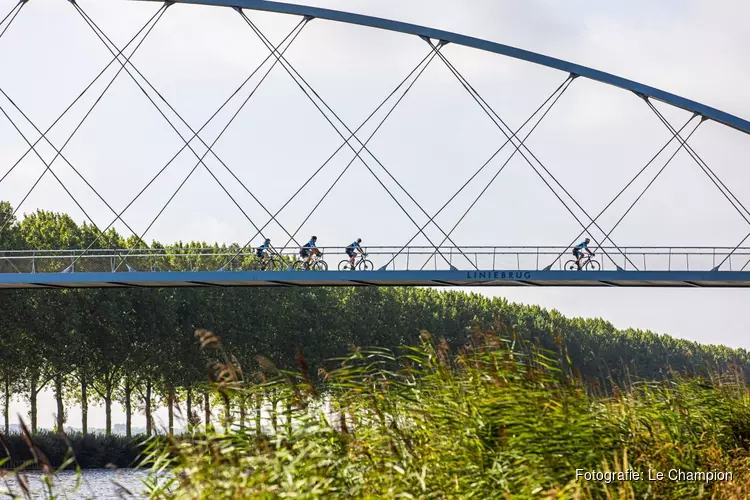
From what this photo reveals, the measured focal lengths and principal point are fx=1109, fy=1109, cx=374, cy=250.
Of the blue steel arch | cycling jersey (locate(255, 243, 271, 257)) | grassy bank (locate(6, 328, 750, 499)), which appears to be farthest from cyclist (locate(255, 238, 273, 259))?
grassy bank (locate(6, 328, 750, 499))

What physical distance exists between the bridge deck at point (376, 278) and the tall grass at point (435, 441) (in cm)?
1782

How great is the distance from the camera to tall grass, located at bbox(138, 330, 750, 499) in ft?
27.7

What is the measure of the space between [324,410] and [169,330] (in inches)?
1489

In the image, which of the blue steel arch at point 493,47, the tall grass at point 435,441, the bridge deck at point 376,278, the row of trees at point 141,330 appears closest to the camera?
the tall grass at point 435,441

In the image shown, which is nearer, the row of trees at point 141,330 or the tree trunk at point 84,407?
the row of trees at point 141,330

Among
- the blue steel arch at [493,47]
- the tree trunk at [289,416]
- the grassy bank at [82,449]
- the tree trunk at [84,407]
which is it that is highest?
the blue steel arch at [493,47]

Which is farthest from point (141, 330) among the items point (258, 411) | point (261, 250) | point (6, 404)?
point (258, 411)

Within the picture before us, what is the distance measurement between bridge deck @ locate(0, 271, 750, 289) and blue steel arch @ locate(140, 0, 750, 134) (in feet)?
16.1

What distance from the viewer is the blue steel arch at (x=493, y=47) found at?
99.5ft

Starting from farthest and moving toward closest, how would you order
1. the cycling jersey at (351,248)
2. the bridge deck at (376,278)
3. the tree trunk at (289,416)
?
the cycling jersey at (351,248) < the bridge deck at (376,278) < the tree trunk at (289,416)

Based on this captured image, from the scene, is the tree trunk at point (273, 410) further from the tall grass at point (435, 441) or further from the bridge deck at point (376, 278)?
the bridge deck at point (376, 278)

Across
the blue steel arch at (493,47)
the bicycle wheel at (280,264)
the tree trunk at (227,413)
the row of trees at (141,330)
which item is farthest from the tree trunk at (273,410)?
the row of trees at (141,330)

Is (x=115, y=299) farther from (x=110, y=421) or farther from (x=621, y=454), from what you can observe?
(x=621, y=454)

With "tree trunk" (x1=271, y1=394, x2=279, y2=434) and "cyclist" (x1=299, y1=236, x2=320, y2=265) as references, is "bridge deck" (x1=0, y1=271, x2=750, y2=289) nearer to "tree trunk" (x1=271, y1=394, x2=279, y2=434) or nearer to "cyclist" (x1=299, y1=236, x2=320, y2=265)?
"cyclist" (x1=299, y1=236, x2=320, y2=265)
